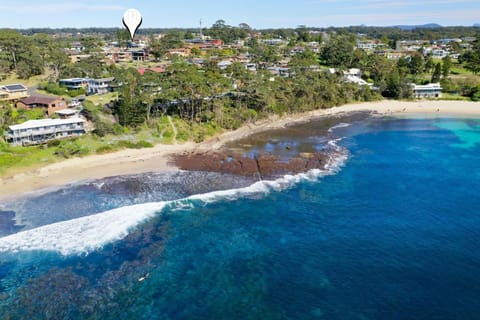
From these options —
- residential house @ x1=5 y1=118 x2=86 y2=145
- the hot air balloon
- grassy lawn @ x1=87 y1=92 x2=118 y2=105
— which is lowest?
residential house @ x1=5 y1=118 x2=86 y2=145

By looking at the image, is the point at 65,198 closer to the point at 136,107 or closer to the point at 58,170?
the point at 58,170

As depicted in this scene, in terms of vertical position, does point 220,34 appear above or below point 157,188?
above

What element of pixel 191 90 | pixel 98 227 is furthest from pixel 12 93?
pixel 98 227

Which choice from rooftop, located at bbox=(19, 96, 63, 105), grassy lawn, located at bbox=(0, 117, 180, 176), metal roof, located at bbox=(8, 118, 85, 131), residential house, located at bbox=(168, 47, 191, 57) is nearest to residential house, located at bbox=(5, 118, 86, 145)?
metal roof, located at bbox=(8, 118, 85, 131)

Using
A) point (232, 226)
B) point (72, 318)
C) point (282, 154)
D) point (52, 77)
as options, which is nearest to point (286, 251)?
point (232, 226)

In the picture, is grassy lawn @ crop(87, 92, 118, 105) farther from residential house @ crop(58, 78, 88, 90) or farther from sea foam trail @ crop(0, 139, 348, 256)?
sea foam trail @ crop(0, 139, 348, 256)

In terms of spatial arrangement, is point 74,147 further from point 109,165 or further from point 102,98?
point 102,98
